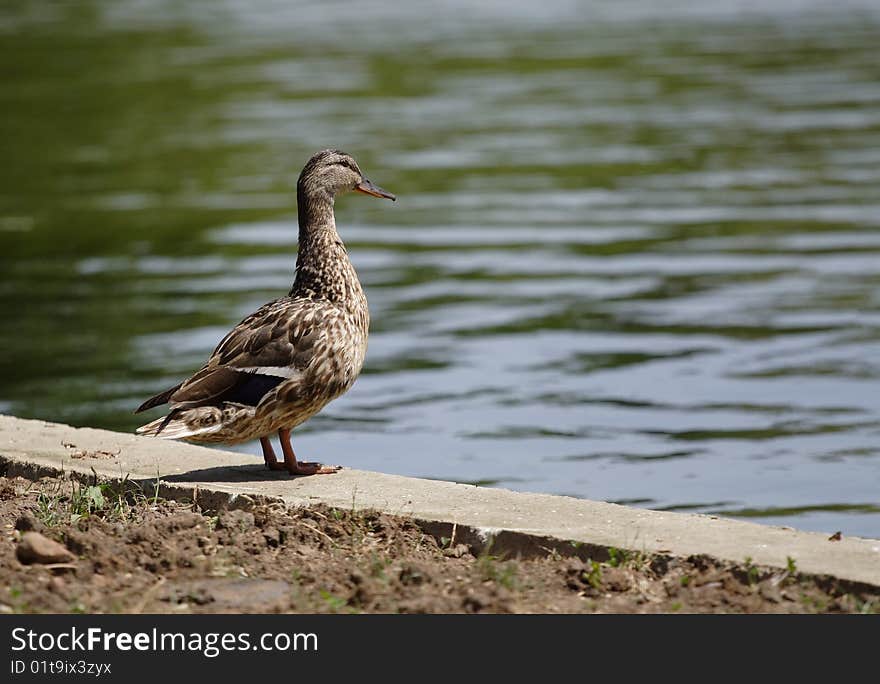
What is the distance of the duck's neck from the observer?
24.3ft

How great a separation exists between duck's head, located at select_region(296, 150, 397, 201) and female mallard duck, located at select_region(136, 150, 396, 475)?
529 millimetres

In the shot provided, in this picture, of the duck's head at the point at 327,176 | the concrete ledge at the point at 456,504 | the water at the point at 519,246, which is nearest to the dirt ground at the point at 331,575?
the concrete ledge at the point at 456,504

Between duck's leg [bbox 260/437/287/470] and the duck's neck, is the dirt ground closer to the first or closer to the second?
duck's leg [bbox 260/437/287/470]

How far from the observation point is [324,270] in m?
7.46

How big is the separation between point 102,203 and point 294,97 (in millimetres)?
8021

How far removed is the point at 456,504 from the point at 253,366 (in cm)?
117

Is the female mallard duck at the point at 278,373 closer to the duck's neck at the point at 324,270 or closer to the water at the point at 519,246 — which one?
the duck's neck at the point at 324,270

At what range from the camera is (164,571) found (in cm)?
555

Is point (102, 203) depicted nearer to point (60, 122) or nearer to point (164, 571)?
point (60, 122)

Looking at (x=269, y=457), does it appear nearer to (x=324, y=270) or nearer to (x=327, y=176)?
(x=324, y=270)

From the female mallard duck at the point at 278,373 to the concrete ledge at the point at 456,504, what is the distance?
22 cm

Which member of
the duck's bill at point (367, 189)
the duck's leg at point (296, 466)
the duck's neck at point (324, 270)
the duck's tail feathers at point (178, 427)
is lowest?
the duck's leg at point (296, 466)

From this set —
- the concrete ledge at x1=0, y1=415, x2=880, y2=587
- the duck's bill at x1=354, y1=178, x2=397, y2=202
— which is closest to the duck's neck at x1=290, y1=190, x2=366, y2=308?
the duck's bill at x1=354, y1=178, x2=397, y2=202

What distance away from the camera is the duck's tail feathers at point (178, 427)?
22.2ft
